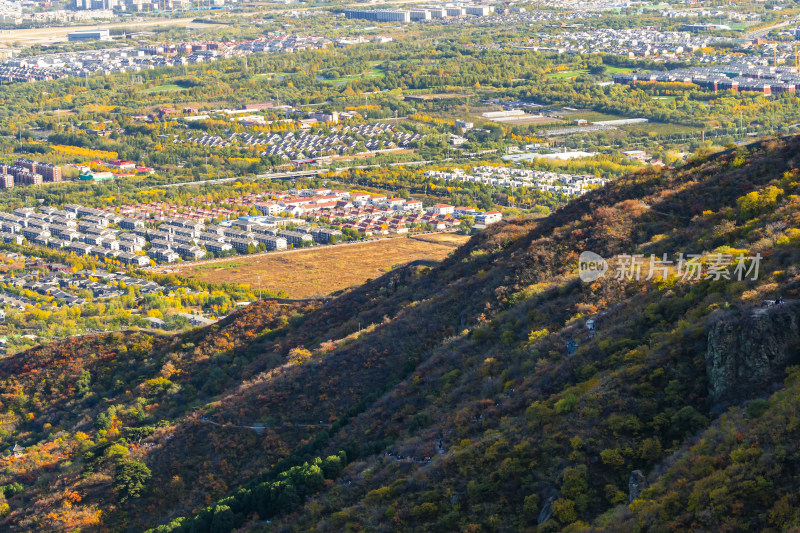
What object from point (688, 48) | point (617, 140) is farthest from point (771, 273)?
point (688, 48)

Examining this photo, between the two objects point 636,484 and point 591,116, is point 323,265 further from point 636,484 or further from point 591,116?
point 591,116

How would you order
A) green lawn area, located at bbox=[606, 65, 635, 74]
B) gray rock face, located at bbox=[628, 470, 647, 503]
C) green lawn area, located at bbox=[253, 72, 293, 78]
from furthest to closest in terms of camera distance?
green lawn area, located at bbox=[253, 72, 293, 78] → green lawn area, located at bbox=[606, 65, 635, 74] → gray rock face, located at bbox=[628, 470, 647, 503]

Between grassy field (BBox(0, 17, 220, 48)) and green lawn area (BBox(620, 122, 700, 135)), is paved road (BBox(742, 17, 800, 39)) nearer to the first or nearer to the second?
green lawn area (BBox(620, 122, 700, 135))

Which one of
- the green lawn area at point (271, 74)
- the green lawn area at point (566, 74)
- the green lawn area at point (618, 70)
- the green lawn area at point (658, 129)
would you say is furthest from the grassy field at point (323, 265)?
the green lawn area at point (271, 74)

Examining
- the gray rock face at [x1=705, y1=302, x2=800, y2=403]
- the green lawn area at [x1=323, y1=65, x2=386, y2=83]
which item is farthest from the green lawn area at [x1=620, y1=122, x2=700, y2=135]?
the gray rock face at [x1=705, y1=302, x2=800, y2=403]

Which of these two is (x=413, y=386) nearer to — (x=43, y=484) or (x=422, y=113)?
(x=43, y=484)
